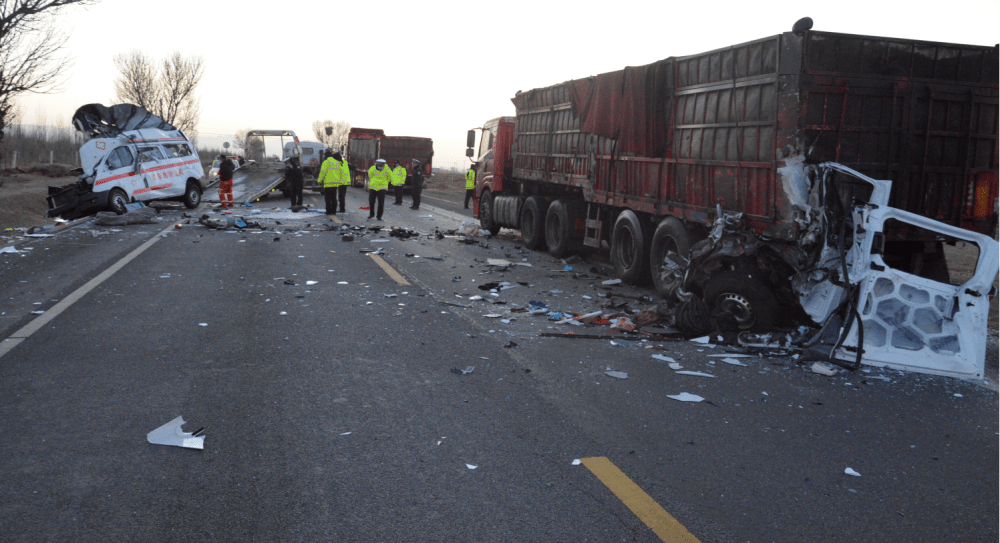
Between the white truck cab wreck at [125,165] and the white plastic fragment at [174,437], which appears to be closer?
the white plastic fragment at [174,437]

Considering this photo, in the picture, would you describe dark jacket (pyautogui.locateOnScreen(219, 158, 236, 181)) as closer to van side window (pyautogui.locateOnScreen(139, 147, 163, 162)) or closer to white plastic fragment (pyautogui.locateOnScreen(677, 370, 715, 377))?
van side window (pyautogui.locateOnScreen(139, 147, 163, 162))

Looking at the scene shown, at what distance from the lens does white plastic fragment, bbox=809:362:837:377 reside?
6.20m

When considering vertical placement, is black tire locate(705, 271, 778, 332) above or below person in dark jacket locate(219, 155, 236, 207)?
below

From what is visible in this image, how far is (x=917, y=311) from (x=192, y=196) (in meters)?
21.8

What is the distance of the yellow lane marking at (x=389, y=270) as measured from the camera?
33.7ft

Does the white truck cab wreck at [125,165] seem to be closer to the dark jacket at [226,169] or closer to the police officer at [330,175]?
the dark jacket at [226,169]

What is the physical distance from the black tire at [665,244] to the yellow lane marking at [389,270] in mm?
3314

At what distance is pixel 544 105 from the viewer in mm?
14586

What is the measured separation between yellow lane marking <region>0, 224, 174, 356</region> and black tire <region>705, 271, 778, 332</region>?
6.44 meters

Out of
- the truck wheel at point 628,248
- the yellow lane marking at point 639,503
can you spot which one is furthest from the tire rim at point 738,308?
the yellow lane marking at point 639,503

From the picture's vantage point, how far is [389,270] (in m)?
11.2

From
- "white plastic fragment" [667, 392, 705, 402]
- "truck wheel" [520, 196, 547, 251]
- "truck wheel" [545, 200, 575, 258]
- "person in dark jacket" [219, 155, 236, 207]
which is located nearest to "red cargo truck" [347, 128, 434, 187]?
"person in dark jacket" [219, 155, 236, 207]

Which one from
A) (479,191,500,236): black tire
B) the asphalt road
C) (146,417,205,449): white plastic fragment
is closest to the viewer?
the asphalt road

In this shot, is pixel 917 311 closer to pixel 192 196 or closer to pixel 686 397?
pixel 686 397
